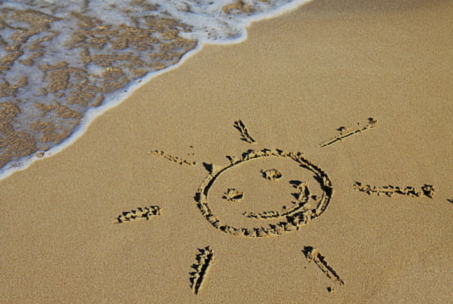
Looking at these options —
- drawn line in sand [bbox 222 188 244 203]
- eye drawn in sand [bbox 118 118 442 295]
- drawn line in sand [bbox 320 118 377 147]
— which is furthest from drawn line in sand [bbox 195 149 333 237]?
Answer: drawn line in sand [bbox 320 118 377 147]

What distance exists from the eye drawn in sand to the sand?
13 mm

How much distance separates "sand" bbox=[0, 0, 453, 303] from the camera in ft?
8.09

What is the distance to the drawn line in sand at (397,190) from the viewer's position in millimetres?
2844

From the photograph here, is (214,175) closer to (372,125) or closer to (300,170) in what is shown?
(300,170)

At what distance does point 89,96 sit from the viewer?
3.88 meters

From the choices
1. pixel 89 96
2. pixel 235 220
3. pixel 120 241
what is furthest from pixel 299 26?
pixel 120 241

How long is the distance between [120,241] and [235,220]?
24.3 inches

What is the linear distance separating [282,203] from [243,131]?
0.68 meters

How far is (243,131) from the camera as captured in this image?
3355mm

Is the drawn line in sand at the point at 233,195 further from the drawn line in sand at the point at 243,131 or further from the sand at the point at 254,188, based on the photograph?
the drawn line in sand at the point at 243,131

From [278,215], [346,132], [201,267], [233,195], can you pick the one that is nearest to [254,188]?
[233,195]

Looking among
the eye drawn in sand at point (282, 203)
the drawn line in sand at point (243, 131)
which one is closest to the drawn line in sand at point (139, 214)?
the eye drawn in sand at point (282, 203)

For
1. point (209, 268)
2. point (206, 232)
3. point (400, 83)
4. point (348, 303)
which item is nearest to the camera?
point (348, 303)

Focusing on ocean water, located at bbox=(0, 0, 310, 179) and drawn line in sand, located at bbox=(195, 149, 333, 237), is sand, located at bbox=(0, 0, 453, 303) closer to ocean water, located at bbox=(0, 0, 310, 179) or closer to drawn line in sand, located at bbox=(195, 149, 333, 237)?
drawn line in sand, located at bbox=(195, 149, 333, 237)
